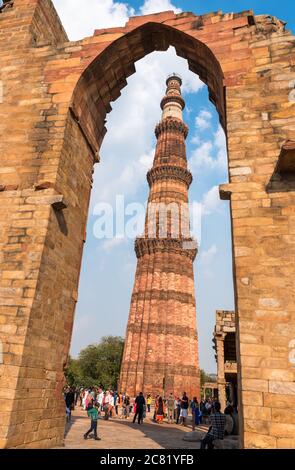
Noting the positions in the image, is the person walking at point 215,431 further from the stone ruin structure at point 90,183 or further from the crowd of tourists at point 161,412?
the stone ruin structure at point 90,183

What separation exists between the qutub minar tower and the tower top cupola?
262cm

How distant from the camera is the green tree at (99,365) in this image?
35.9 meters

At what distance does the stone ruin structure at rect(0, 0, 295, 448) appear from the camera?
427 cm

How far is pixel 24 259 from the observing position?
526cm

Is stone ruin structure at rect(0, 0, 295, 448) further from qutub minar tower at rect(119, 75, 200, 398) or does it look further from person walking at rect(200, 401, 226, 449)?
qutub minar tower at rect(119, 75, 200, 398)

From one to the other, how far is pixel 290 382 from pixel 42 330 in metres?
3.58

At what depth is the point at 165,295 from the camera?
20.8 meters

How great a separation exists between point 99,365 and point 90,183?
112 ft

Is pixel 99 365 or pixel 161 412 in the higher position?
pixel 99 365

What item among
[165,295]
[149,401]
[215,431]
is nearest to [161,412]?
[149,401]

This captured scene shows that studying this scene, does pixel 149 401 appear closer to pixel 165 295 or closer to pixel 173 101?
pixel 165 295

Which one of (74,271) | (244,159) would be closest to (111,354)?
(74,271)

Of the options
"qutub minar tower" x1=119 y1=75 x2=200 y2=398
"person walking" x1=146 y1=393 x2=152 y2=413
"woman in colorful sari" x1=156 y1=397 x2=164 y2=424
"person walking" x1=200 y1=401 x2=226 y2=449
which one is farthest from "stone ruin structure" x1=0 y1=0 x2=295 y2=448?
"qutub minar tower" x1=119 y1=75 x2=200 y2=398
